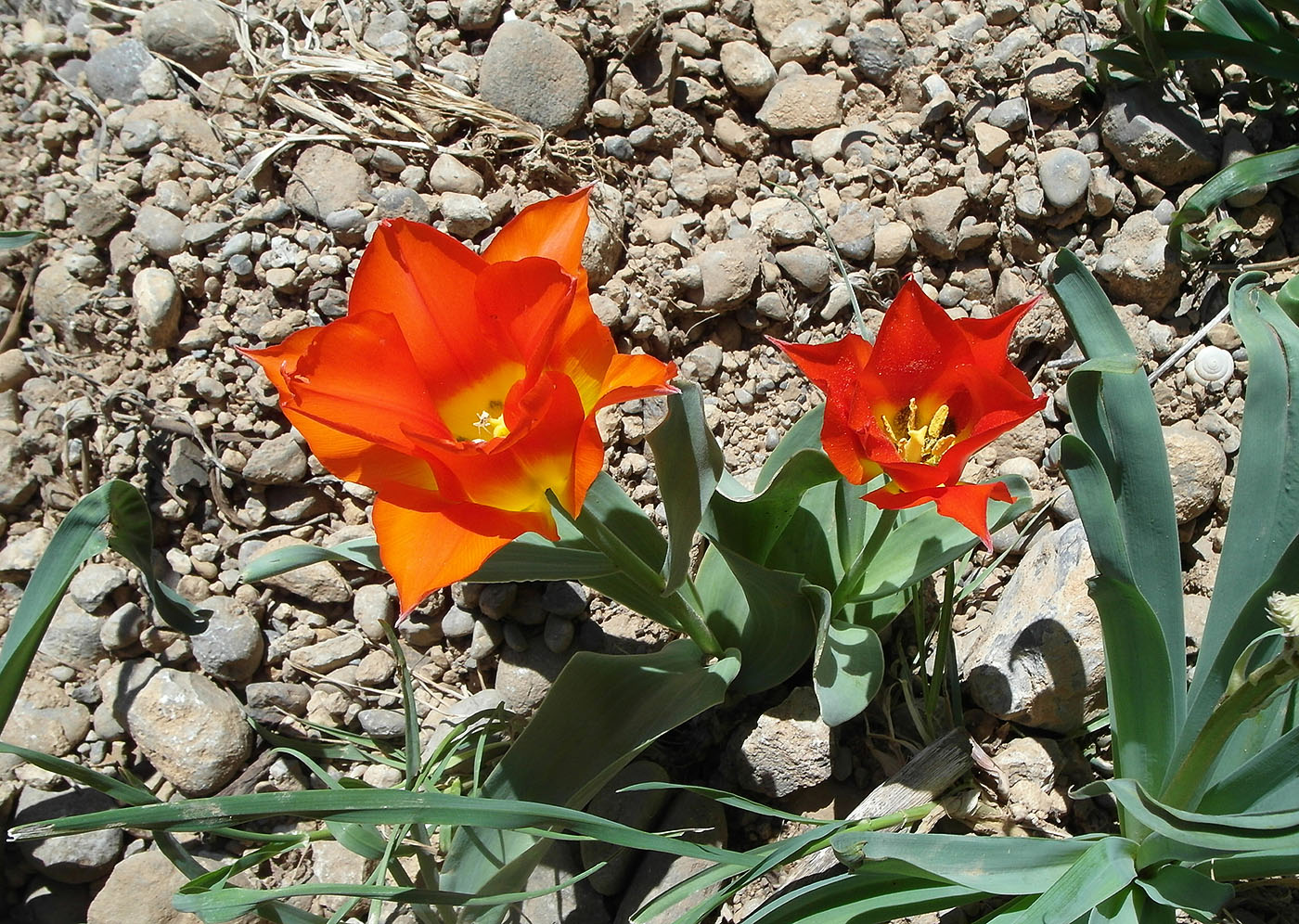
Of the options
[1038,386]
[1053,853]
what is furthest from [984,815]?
[1038,386]

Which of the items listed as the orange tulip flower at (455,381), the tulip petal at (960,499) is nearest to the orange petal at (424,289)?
the orange tulip flower at (455,381)

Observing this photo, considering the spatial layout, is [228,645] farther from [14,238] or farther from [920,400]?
[920,400]

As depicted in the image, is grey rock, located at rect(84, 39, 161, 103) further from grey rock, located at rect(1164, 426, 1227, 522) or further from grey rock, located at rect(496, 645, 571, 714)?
grey rock, located at rect(1164, 426, 1227, 522)

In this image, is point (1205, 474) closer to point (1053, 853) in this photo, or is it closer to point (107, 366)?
point (1053, 853)

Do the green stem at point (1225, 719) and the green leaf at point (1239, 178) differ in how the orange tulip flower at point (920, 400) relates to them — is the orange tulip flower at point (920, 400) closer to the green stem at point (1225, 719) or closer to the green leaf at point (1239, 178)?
the green stem at point (1225, 719)

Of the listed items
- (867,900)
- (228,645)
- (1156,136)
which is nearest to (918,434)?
(867,900)

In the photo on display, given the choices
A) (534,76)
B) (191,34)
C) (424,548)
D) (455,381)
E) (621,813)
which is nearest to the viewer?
(424,548)

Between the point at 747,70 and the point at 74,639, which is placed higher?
the point at 747,70
